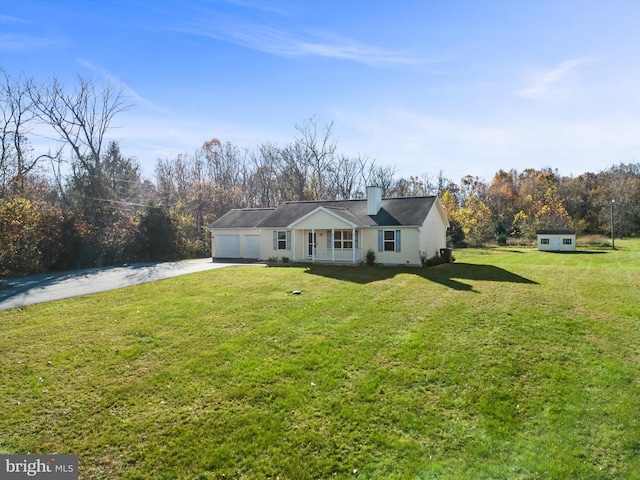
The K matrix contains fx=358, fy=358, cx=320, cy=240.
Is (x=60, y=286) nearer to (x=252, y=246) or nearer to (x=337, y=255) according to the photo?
(x=252, y=246)

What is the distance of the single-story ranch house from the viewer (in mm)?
20875

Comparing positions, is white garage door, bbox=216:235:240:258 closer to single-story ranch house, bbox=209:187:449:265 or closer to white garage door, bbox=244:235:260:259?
single-story ranch house, bbox=209:187:449:265

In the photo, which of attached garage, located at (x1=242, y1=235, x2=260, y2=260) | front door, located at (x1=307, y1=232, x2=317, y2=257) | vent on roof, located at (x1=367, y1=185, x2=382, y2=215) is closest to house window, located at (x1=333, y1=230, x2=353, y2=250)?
front door, located at (x1=307, y1=232, x2=317, y2=257)

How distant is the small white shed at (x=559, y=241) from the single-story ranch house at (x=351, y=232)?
16251 mm

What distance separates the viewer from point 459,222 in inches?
1638

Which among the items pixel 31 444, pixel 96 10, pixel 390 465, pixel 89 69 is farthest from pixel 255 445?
pixel 89 69

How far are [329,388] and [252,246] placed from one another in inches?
821

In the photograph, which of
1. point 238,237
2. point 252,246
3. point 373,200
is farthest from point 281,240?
point 373,200

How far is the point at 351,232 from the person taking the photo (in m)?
22.3

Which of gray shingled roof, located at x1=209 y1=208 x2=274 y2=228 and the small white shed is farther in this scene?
the small white shed

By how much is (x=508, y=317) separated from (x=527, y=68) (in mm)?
8632

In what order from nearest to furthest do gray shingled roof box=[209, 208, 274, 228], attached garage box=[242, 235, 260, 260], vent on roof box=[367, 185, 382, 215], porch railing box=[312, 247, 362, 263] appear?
porch railing box=[312, 247, 362, 263]
vent on roof box=[367, 185, 382, 215]
attached garage box=[242, 235, 260, 260]
gray shingled roof box=[209, 208, 274, 228]

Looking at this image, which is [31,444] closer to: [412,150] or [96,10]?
[96,10]

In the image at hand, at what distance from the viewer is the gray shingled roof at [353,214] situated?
21312 millimetres
